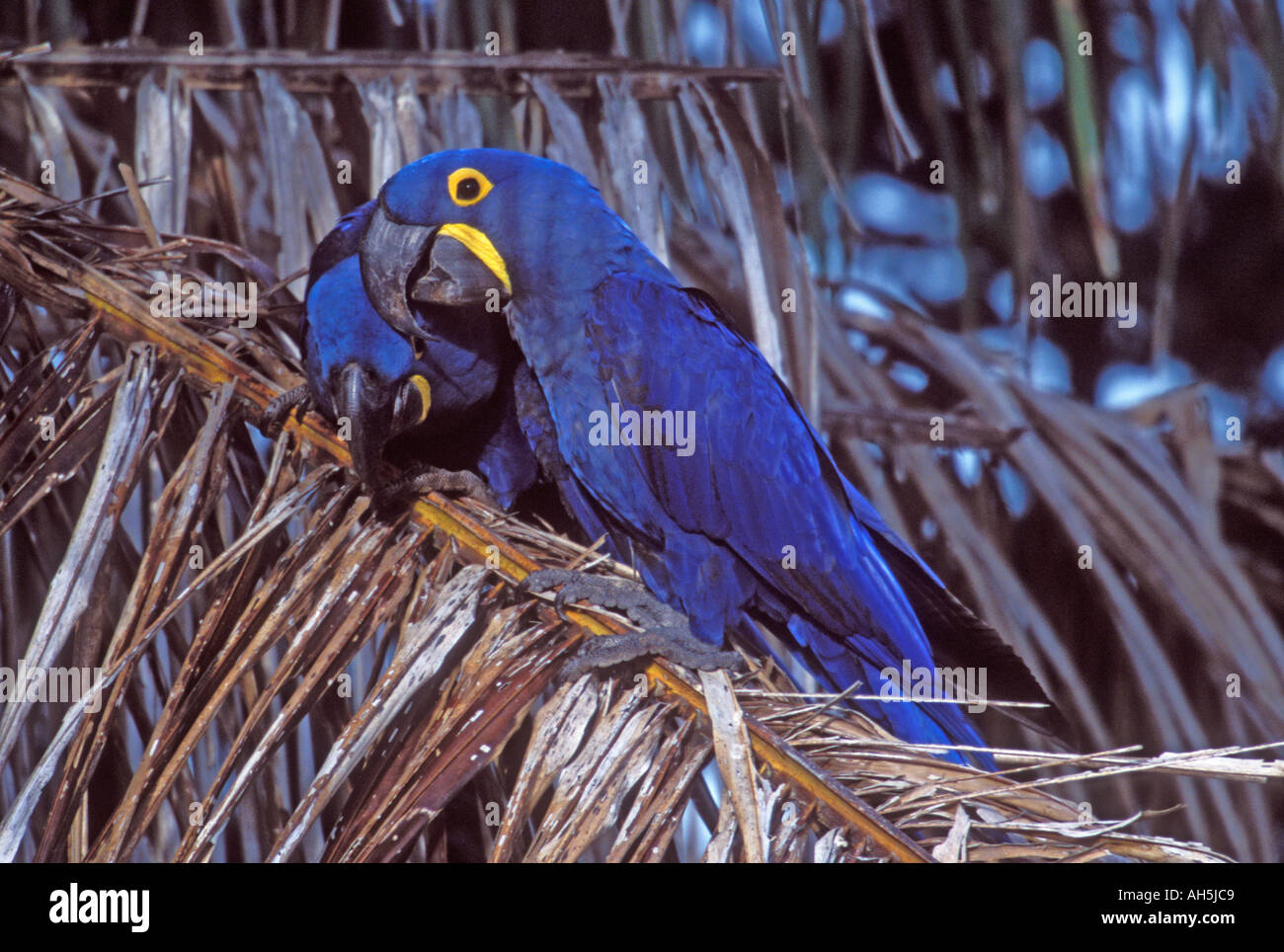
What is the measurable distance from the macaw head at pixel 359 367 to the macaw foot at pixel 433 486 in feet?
0.12

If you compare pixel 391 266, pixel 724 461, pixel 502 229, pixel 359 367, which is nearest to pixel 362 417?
pixel 359 367

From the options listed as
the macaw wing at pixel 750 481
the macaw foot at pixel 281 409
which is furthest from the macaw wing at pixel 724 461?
the macaw foot at pixel 281 409

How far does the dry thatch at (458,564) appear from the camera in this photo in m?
0.80

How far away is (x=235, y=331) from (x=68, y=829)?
518mm

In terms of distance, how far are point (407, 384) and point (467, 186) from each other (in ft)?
0.77

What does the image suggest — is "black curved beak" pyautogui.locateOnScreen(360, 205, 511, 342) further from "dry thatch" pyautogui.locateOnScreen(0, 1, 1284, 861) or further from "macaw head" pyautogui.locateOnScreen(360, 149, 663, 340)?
"dry thatch" pyautogui.locateOnScreen(0, 1, 1284, 861)

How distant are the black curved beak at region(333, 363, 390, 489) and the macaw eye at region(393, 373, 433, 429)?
24mm

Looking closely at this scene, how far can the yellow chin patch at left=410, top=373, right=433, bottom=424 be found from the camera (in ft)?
3.78

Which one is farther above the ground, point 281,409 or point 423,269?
point 423,269

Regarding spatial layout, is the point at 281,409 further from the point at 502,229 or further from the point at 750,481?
the point at 750,481

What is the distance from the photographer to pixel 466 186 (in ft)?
3.76

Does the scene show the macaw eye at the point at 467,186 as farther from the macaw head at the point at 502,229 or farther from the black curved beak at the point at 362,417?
the black curved beak at the point at 362,417
